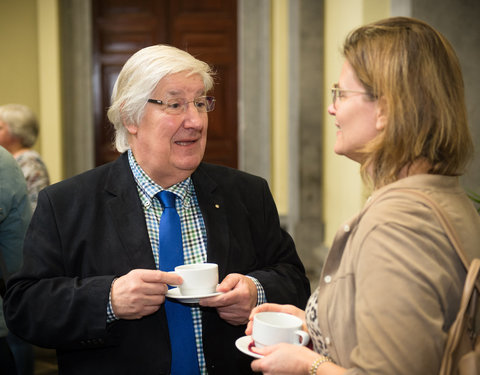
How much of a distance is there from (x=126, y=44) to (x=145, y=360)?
19.4ft

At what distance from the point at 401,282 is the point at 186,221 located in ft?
3.22

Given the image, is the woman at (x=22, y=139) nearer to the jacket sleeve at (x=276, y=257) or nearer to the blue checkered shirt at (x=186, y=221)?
the blue checkered shirt at (x=186, y=221)

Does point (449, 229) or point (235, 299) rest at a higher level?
point (449, 229)

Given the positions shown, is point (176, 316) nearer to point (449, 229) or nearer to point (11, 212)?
point (449, 229)

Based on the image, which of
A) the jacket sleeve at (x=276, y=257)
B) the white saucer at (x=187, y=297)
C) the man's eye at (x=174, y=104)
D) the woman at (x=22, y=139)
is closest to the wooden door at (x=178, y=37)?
the woman at (x=22, y=139)

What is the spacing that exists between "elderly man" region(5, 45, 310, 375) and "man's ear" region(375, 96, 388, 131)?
68cm

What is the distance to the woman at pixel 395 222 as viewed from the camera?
1028mm

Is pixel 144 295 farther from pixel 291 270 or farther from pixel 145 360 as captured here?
pixel 291 270

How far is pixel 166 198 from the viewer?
1.89 metres

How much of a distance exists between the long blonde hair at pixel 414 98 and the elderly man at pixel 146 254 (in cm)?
68

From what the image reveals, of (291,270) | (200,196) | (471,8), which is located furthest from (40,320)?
(471,8)

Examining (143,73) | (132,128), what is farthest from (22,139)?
(143,73)

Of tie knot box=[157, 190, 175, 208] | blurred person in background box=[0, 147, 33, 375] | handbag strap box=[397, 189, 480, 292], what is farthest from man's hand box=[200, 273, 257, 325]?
blurred person in background box=[0, 147, 33, 375]

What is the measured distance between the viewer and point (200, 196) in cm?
196
